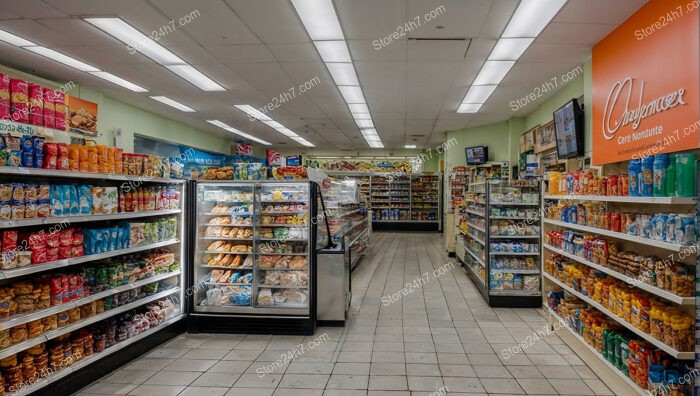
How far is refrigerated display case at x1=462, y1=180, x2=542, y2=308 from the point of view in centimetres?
579

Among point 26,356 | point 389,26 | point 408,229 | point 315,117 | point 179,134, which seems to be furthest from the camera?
point 408,229

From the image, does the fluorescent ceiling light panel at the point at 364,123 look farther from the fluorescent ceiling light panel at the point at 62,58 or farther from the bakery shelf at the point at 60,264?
the bakery shelf at the point at 60,264

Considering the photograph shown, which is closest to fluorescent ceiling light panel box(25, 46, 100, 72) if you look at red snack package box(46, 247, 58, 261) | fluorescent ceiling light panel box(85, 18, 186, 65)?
fluorescent ceiling light panel box(85, 18, 186, 65)

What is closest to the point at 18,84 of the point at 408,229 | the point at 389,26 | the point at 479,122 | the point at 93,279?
the point at 93,279

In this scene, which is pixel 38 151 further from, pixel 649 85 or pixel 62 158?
pixel 649 85

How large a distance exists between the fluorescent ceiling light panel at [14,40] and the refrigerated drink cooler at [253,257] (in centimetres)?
318

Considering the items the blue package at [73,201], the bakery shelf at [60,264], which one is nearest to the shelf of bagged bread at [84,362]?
the bakery shelf at [60,264]

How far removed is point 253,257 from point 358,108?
555cm

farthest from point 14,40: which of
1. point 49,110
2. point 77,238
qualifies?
point 77,238

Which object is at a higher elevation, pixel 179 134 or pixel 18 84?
pixel 179 134

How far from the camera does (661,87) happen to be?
3.43 meters

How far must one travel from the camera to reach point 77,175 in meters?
3.24

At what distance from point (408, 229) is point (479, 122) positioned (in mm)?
7225

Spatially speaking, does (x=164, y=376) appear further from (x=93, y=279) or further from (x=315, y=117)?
(x=315, y=117)
